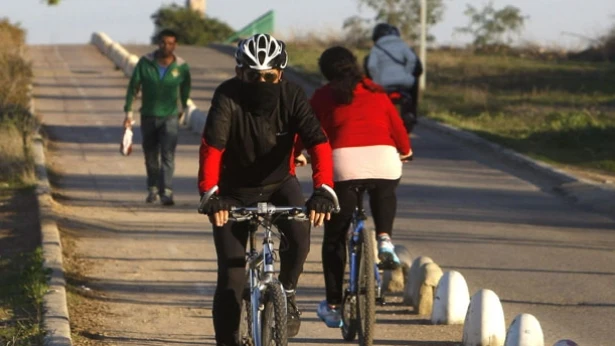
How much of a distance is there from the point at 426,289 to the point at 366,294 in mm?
1490

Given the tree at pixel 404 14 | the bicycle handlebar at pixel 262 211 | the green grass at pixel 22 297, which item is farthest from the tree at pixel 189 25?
the bicycle handlebar at pixel 262 211

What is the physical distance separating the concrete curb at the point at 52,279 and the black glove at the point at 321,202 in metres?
2.27

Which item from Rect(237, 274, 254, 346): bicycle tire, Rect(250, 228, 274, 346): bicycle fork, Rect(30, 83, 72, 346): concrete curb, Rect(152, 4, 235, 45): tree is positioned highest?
Rect(250, 228, 274, 346): bicycle fork

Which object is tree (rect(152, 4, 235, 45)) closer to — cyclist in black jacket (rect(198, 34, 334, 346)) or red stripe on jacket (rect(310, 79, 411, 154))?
red stripe on jacket (rect(310, 79, 411, 154))

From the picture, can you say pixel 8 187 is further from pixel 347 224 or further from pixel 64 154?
→ pixel 347 224

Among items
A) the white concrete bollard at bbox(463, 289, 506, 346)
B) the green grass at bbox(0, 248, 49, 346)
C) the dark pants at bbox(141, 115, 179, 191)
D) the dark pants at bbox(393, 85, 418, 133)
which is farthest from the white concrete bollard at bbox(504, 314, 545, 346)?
the dark pants at bbox(393, 85, 418, 133)

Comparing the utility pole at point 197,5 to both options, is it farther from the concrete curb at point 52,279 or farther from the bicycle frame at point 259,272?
the bicycle frame at point 259,272

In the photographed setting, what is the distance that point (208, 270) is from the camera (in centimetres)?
1125

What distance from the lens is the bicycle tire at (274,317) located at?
6094mm

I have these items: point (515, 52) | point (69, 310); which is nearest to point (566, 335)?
point (69, 310)

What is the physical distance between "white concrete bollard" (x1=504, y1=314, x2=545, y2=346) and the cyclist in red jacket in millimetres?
1462

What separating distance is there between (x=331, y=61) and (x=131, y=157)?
12.3 m

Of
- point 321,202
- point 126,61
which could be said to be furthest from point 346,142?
point 126,61

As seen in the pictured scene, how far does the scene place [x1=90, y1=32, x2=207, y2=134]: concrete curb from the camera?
24.4 metres
